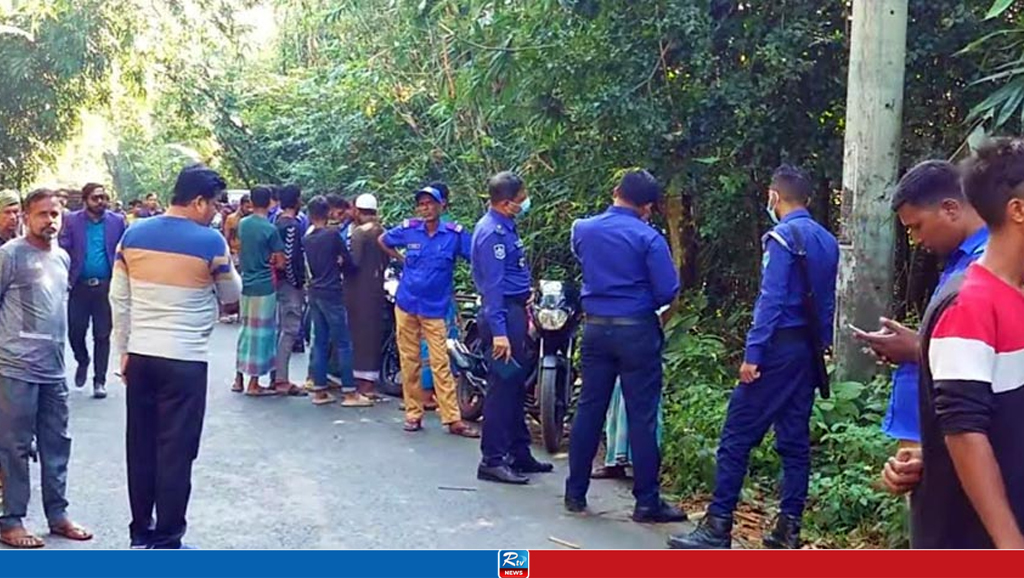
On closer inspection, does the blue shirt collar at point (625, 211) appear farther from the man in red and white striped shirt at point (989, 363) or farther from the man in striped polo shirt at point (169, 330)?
the man in red and white striped shirt at point (989, 363)

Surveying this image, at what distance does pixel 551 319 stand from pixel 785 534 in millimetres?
2522

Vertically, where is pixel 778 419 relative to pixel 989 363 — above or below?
below

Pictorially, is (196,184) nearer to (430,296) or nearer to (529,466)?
(529,466)

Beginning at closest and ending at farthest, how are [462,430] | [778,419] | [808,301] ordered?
1. [808,301]
2. [778,419]
3. [462,430]

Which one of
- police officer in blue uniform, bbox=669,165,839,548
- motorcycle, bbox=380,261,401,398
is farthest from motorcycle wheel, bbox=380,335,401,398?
police officer in blue uniform, bbox=669,165,839,548

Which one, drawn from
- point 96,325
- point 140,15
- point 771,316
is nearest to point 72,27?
point 140,15

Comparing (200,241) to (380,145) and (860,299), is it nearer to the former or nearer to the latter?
(860,299)

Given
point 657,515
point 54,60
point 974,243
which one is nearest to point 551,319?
point 657,515

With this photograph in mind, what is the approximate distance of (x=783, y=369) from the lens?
5559mm

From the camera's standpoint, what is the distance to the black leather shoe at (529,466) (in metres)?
7.35

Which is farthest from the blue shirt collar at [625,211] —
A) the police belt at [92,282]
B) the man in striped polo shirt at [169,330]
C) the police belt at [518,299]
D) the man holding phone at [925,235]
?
the police belt at [92,282]

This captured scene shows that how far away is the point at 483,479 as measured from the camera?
716 centimetres

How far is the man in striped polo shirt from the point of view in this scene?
17.4ft
